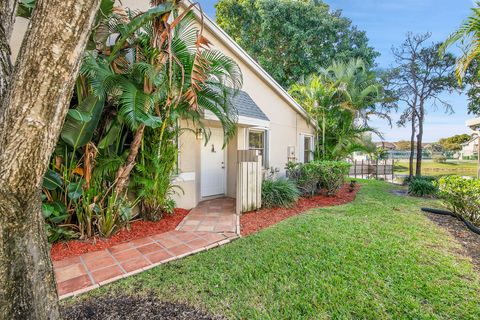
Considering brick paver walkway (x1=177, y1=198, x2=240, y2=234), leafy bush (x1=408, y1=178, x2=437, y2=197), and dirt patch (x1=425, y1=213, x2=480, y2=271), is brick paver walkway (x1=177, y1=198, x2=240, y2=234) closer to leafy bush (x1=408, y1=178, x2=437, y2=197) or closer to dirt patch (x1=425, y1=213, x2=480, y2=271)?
dirt patch (x1=425, y1=213, x2=480, y2=271)

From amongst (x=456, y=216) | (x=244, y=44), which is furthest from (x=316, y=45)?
(x=456, y=216)

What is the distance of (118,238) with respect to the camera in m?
4.44

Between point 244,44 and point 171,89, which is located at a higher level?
point 244,44

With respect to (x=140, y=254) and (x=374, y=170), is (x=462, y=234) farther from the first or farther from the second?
(x=374, y=170)

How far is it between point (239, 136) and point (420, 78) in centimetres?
1104

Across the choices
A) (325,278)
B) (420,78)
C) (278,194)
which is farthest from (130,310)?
(420,78)

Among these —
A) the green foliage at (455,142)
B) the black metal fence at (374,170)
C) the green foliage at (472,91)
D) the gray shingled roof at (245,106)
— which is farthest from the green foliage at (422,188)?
the green foliage at (455,142)

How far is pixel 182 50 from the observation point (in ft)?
13.8

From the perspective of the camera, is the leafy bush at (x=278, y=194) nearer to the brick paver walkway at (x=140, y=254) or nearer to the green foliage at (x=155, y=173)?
the brick paver walkway at (x=140, y=254)

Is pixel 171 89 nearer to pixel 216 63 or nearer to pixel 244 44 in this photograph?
pixel 216 63

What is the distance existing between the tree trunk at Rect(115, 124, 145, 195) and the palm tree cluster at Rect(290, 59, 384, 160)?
868 centimetres

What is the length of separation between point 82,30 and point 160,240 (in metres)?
3.81

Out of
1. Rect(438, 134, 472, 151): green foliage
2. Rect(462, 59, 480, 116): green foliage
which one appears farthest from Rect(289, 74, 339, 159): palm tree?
Rect(438, 134, 472, 151): green foliage

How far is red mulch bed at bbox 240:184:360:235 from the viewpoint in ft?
17.9
